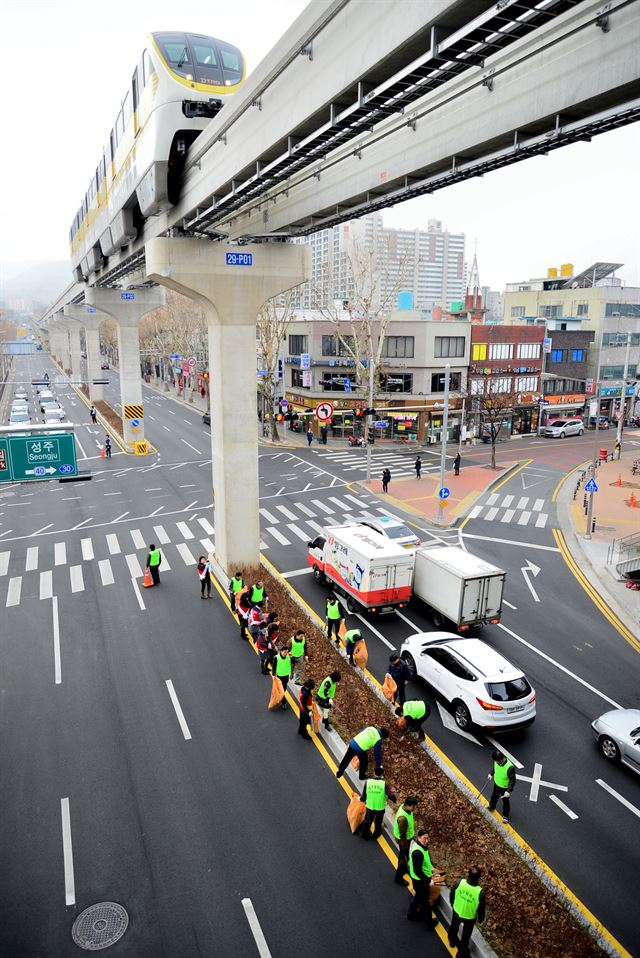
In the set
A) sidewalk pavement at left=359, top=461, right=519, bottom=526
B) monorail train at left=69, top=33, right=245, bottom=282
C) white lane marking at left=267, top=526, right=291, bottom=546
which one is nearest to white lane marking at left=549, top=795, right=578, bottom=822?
white lane marking at left=267, top=526, right=291, bottom=546

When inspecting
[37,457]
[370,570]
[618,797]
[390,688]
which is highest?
[37,457]

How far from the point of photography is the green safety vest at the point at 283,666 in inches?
614

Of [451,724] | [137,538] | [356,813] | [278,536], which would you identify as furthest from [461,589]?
[137,538]

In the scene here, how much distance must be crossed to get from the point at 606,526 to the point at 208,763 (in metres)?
26.1

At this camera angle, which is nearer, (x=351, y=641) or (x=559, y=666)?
(x=351, y=641)

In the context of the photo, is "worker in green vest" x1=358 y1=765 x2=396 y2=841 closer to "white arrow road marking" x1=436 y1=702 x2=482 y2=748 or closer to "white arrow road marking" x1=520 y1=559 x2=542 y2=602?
"white arrow road marking" x1=436 y1=702 x2=482 y2=748

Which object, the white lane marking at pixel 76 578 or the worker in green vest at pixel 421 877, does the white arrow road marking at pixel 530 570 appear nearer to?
the worker in green vest at pixel 421 877

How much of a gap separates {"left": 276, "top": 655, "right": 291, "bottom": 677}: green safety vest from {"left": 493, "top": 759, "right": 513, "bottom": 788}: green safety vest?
5.67m

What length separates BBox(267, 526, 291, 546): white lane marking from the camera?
29266 mm

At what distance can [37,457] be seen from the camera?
63.2 feet

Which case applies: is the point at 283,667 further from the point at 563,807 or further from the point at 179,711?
the point at 563,807

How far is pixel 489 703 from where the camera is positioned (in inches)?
566

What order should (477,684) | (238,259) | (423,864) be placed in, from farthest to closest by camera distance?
(238,259)
(477,684)
(423,864)

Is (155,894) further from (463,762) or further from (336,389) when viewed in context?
(336,389)
